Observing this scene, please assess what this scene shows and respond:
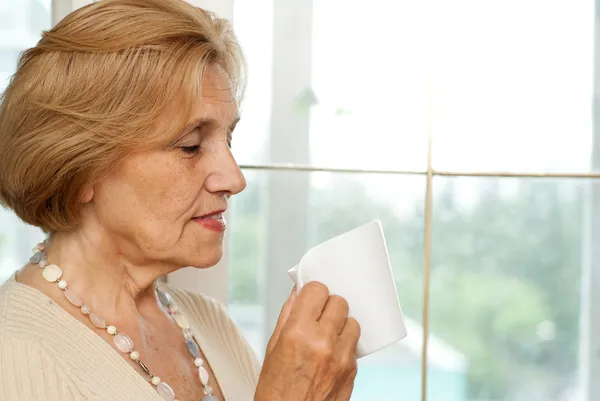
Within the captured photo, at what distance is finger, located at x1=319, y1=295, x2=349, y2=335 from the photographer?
1.20m

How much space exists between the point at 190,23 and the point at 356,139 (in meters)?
0.64

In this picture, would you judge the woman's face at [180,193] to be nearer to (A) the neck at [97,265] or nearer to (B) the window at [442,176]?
(A) the neck at [97,265]

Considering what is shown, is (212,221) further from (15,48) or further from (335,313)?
(15,48)

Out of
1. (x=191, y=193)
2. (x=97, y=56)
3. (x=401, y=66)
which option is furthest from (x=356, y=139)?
(x=97, y=56)

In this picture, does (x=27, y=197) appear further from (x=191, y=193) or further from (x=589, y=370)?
(x=589, y=370)

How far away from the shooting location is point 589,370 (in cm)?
186

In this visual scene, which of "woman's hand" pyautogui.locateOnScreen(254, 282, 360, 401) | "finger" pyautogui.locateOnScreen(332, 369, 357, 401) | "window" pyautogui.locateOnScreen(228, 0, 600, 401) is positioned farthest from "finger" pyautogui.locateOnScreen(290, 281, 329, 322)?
"window" pyautogui.locateOnScreen(228, 0, 600, 401)

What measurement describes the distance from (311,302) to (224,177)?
26 centimetres

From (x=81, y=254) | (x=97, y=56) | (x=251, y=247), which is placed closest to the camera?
(x=97, y=56)

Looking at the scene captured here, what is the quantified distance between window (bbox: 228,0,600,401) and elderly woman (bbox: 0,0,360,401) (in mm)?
439

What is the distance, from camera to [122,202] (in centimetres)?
128

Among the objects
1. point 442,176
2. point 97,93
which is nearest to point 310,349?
point 97,93

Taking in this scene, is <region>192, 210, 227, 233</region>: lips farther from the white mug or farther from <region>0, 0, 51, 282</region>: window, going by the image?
<region>0, 0, 51, 282</region>: window

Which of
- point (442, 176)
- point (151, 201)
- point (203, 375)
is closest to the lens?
point (151, 201)
